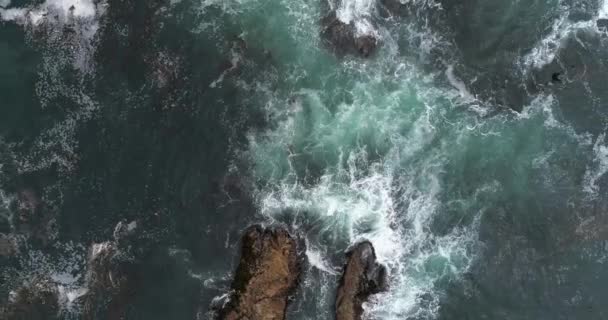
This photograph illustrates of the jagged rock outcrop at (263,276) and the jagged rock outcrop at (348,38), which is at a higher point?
the jagged rock outcrop at (348,38)

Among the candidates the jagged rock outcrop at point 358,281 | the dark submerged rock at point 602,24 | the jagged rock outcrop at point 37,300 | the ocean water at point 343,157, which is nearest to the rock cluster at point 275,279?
the jagged rock outcrop at point 358,281

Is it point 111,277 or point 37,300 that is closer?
point 111,277

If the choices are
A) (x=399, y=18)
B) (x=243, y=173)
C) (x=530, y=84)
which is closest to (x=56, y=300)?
(x=243, y=173)

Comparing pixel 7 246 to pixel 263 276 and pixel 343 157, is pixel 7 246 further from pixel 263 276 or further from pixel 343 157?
pixel 343 157

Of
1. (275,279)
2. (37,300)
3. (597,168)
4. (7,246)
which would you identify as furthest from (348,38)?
(37,300)

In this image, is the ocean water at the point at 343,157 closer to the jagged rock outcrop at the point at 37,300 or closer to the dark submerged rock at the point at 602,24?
the dark submerged rock at the point at 602,24

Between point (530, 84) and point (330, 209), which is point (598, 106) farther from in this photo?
point (330, 209)
